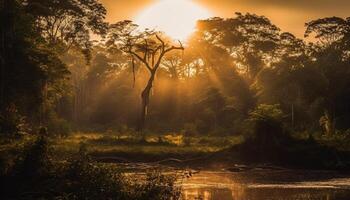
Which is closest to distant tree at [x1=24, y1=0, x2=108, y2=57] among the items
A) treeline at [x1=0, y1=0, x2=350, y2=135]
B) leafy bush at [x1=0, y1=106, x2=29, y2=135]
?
treeline at [x1=0, y1=0, x2=350, y2=135]

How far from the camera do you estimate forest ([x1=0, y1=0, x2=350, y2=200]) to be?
22875 millimetres

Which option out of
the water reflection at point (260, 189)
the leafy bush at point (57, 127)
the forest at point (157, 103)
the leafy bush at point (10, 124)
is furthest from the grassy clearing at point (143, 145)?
the water reflection at point (260, 189)

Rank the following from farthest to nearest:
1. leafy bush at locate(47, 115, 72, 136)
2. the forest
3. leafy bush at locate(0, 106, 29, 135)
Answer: leafy bush at locate(47, 115, 72, 136), leafy bush at locate(0, 106, 29, 135), the forest

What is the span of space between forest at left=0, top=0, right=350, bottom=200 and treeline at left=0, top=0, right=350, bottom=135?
14 cm

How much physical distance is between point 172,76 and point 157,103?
10.6 metres

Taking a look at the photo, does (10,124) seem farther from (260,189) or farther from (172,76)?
(172,76)

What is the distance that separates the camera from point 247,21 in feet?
292

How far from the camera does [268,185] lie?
29.1 meters

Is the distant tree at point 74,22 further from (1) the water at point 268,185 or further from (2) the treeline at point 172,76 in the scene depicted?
(1) the water at point 268,185

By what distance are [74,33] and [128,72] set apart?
38.1 metres

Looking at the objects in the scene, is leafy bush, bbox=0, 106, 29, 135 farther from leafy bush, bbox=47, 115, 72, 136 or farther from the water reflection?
leafy bush, bbox=47, 115, 72, 136

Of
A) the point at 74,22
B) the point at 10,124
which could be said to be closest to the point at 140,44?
the point at 74,22

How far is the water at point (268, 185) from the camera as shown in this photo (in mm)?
25328

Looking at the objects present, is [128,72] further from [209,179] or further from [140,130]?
[209,179]
